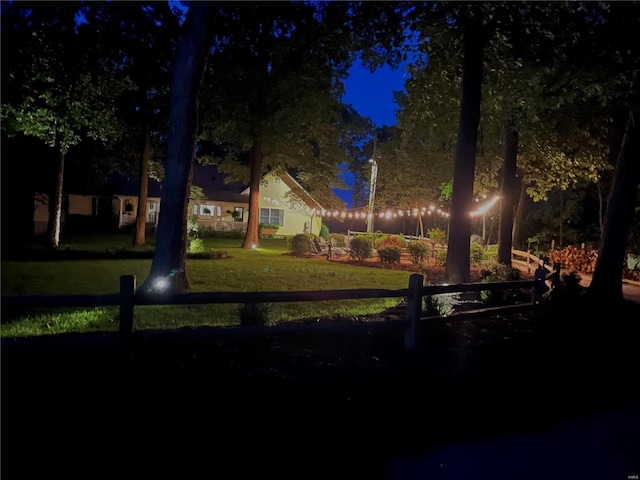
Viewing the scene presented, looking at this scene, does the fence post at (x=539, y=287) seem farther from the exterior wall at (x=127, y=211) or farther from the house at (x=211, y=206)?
the exterior wall at (x=127, y=211)

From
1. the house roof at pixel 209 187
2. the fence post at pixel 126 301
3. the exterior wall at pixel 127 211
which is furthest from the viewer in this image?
the house roof at pixel 209 187

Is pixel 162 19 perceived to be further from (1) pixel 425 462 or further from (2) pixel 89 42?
→ (1) pixel 425 462

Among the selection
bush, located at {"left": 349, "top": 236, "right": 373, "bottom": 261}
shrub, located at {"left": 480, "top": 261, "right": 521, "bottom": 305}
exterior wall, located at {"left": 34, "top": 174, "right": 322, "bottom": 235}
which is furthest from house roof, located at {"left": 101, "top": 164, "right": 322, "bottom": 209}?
shrub, located at {"left": 480, "top": 261, "right": 521, "bottom": 305}

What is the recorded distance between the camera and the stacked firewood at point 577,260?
21656 mm

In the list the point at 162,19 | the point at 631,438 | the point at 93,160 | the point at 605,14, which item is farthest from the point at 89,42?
the point at 93,160

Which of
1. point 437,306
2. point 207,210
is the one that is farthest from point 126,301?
point 207,210

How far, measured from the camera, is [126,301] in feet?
15.3

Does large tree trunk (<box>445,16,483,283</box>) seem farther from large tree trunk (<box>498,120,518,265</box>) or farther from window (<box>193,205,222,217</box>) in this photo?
window (<box>193,205,222,217</box>)

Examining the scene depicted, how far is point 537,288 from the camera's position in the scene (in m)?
9.34

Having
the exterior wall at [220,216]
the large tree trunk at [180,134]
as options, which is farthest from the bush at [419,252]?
the exterior wall at [220,216]

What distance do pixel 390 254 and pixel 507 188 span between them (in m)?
6.21

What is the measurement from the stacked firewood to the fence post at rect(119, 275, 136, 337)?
21.8 m

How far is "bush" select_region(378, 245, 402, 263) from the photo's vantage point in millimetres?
20656

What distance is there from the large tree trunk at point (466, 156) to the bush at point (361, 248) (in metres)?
11.2
